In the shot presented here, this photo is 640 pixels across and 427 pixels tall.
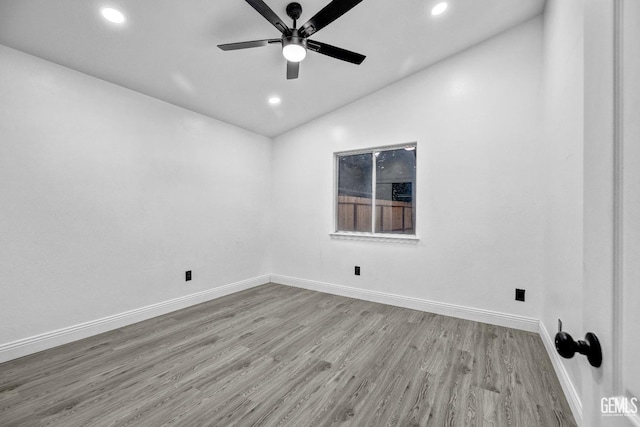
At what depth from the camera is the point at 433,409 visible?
5.45 feet

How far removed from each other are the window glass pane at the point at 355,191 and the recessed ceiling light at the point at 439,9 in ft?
5.60

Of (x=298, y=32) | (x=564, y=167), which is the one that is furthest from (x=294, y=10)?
(x=564, y=167)

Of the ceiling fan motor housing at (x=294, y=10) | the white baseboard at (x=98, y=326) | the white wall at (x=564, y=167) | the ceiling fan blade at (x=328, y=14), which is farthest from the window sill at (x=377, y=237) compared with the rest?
the ceiling fan motor housing at (x=294, y=10)

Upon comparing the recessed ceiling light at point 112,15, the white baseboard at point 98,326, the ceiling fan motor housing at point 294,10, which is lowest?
the white baseboard at point 98,326

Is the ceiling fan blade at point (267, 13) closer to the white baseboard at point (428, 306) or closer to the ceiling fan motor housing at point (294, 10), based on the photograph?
the ceiling fan motor housing at point (294, 10)

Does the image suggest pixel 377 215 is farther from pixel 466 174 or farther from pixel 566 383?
pixel 566 383

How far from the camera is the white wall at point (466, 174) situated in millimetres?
2730

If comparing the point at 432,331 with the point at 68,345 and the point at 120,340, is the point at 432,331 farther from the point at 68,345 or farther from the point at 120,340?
the point at 68,345

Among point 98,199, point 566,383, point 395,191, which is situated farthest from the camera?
point 395,191

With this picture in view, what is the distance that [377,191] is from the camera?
374cm

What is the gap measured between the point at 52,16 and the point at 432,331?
3.98 meters

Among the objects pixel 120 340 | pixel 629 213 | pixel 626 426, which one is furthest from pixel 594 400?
pixel 120 340

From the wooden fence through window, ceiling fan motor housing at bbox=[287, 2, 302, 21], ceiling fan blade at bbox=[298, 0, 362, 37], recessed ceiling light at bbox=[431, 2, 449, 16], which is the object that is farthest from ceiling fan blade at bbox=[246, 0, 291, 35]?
the wooden fence through window

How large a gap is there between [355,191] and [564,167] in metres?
2.39
